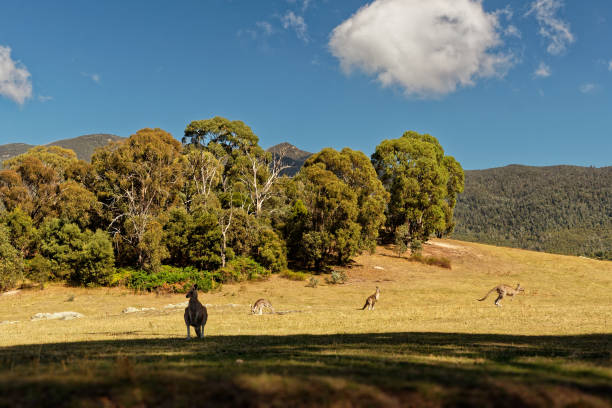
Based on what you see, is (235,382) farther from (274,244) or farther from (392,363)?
(274,244)

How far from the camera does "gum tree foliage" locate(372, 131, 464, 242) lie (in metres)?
60.9

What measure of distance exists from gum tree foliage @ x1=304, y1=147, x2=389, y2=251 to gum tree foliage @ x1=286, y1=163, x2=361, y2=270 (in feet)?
5.03

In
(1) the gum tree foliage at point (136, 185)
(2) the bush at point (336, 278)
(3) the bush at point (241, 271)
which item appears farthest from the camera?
(2) the bush at point (336, 278)

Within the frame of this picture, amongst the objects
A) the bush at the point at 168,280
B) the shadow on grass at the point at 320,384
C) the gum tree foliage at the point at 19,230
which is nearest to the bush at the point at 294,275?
the bush at the point at 168,280

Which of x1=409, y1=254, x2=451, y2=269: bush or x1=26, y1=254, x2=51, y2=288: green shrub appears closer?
x1=26, y1=254, x2=51, y2=288: green shrub

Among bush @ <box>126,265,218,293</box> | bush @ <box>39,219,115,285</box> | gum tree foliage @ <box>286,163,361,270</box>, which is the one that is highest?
gum tree foliage @ <box>286,163,361,270</box>

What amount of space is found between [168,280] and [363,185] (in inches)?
1099

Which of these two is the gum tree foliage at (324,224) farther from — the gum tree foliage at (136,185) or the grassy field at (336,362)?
the grassy field at (336,362)

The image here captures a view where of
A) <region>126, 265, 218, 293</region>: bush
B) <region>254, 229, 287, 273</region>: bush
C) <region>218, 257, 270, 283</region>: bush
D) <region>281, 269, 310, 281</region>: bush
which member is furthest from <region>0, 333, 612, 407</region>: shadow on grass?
<region>254, 229, 287, 273</region>: bush

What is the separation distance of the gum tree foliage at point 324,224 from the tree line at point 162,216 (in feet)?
0.43

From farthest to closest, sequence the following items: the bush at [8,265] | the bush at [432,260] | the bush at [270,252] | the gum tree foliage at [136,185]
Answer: the bush at [432,260], the bush at [270,252], the gum tree foliage at [136,185], the bush at [8,265]

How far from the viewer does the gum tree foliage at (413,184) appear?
6094cm

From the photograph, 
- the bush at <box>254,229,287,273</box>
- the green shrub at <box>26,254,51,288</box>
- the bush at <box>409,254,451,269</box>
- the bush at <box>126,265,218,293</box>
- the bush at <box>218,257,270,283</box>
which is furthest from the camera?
the bush at <box>409,254,451,269</box>

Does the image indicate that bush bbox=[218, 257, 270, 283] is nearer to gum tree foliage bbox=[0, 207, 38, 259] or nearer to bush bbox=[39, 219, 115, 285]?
bush bbox=[39, 219, 115, 285]
